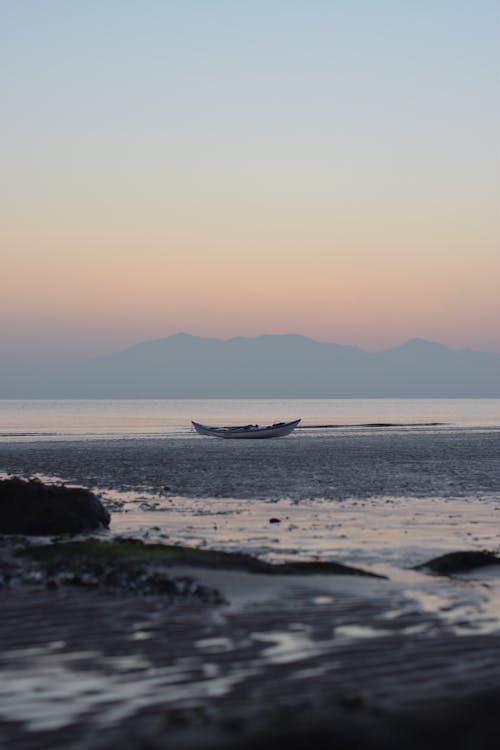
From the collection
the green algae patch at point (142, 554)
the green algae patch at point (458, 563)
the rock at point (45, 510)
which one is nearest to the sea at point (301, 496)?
the green algae patch at point (458, 563)

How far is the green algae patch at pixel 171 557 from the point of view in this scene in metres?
15.6

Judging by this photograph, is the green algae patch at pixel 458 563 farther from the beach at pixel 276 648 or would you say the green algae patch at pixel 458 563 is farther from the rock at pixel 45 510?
the rock at pixel 45 510

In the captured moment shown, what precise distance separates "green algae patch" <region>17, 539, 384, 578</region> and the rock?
3.49 metres

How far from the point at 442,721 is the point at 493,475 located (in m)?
34.4

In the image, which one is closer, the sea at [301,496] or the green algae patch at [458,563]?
the green algae patch at [458,563]

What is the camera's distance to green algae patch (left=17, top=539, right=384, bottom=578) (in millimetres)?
15633

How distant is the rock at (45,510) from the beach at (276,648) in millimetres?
856

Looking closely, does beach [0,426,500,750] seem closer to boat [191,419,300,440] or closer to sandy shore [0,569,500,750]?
sandy shore [0,569,500,750]

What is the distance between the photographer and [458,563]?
16.2 meters

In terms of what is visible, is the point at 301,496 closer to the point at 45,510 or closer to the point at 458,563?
the point at 45,510

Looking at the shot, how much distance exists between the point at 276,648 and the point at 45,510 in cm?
1346

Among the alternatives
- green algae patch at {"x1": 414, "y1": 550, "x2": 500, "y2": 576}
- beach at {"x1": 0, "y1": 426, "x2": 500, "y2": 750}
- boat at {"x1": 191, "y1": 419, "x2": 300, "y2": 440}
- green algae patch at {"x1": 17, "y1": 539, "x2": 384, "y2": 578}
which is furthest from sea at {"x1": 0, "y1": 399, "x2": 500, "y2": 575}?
boat at {"x1": 191, "y1": 419, "x2": 300, "y2": 440}

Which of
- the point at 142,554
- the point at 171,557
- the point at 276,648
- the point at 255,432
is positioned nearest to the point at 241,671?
the point at 276,648

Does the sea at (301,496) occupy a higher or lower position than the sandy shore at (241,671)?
lower
